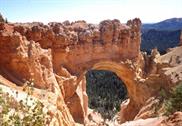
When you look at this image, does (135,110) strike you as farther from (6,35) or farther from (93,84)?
(93,84)

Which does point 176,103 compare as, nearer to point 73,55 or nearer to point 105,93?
point 73,55

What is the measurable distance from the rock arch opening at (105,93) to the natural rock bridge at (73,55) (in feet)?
50.0

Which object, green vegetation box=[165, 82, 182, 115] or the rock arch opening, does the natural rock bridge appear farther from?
the rock arch opening

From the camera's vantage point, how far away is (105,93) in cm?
6525

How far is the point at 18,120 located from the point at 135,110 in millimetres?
30835

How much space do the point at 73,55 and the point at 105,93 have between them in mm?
30217

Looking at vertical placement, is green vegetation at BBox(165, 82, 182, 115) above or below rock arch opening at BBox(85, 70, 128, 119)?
above

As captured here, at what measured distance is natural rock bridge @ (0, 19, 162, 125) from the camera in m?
25.5

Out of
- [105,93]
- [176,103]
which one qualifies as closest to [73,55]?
[176,103]

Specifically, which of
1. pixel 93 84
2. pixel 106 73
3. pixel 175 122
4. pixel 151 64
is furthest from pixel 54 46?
pixel 106 73

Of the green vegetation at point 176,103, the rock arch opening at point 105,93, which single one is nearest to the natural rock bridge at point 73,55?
the green vegetation at point 176,103

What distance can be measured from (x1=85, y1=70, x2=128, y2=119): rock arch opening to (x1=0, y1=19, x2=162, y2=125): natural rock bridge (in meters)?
15.2

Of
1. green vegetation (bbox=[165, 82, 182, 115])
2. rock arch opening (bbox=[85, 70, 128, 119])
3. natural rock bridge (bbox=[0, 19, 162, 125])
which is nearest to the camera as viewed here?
green vegetation (bbox=[165, 82, 182, 115])

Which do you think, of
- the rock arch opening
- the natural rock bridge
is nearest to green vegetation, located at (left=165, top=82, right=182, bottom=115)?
the natural rock bridge
